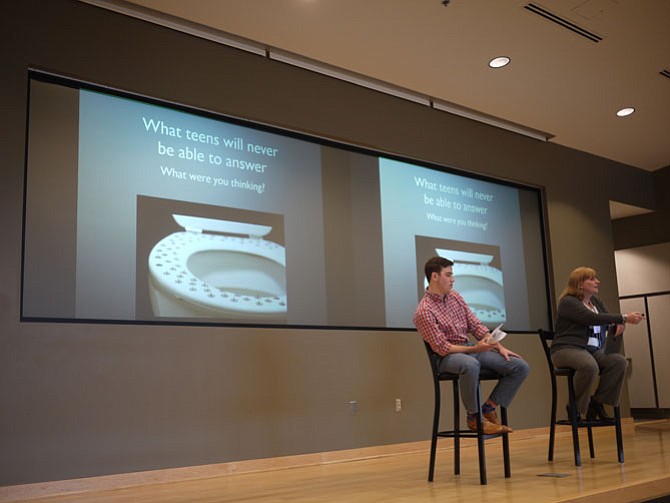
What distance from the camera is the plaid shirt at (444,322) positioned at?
359 cm

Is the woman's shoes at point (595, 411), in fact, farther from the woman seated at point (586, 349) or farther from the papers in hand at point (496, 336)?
the papers in hand at point (496, 336)

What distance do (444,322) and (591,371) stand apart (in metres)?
0.95

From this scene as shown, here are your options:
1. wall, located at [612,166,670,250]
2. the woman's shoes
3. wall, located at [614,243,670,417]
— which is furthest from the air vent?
wall, located at [614,243,670,417]

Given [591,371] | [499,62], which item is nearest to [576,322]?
[591,371]

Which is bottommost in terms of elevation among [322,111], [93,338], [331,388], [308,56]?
[331,388]

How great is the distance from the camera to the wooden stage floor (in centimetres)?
314

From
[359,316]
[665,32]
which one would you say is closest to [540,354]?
[359,316]

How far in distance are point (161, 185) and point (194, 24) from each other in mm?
1088

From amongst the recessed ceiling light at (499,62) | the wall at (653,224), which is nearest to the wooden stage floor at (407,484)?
the recessed ceiling light at (499,62)

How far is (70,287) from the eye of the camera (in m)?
3.95

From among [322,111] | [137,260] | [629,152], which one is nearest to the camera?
[137,260]

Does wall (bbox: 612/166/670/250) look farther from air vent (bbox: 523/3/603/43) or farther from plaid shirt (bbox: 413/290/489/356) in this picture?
plaid shirt (bbox: 413/290/489/356)

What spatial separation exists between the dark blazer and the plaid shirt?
63cm

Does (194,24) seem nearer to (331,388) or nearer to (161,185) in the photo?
(161,185)
